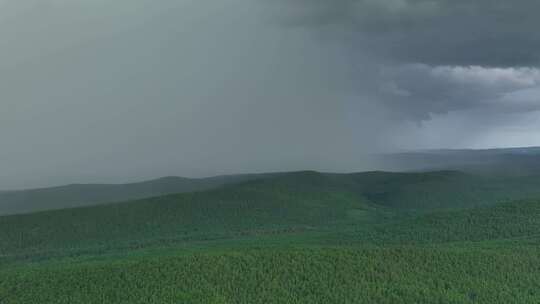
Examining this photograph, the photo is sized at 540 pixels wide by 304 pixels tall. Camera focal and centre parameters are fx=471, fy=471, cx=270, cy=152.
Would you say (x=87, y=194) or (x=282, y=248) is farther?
(x=87, y=194)

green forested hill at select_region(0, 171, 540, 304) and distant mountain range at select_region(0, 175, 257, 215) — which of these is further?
distant mountain range at select_region(0, 175, 257, 215)

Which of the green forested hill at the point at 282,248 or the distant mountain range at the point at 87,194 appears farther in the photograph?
the distant mountain range at the point at 87,194

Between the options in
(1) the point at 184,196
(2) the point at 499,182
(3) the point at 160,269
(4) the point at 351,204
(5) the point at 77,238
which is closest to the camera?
(3) the point at 160,269

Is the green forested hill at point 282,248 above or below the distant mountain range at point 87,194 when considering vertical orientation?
below

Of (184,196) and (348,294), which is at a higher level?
(184,196)

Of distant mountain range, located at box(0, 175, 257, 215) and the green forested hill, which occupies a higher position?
distant mountain range, located at box(0, 175, 257, 215)

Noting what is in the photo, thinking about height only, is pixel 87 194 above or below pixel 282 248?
above

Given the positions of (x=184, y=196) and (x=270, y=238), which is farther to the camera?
(x=184, y=196)

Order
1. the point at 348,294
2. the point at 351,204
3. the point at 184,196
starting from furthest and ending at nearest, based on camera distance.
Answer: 1. the point at 351,204
2. the point at 184,196
3. the point at 348,294

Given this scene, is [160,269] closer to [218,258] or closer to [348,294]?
[218,258]

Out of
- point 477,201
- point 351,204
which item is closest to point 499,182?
point 477,201
